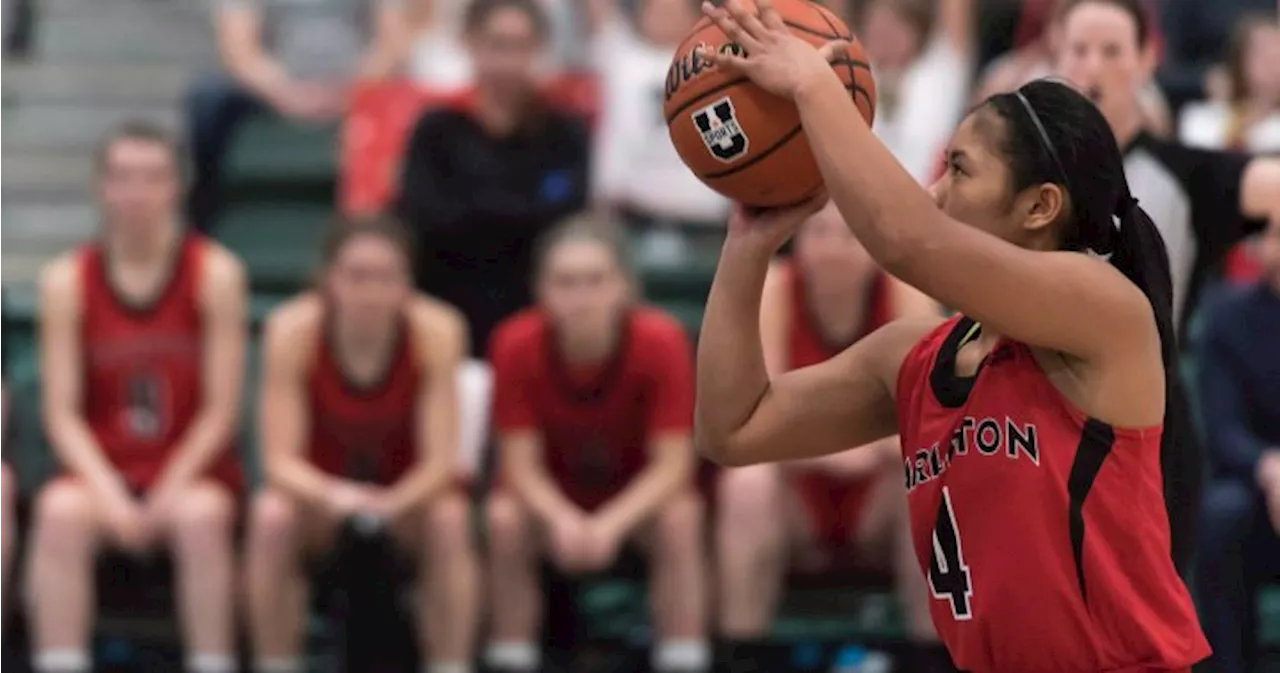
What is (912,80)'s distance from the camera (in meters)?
7.15

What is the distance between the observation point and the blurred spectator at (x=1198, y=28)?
315 inches

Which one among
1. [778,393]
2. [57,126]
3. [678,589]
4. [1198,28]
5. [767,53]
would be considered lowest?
[678,589]

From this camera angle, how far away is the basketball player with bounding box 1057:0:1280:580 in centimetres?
411

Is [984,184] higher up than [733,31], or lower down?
lower down

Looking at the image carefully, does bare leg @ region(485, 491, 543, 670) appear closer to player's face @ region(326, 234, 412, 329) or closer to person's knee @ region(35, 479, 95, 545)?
player's face @ region(326, 234, 412, 329)

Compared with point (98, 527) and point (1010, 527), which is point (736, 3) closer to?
point (1010, 527)

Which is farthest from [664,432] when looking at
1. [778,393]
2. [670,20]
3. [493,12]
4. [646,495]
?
[778,393]

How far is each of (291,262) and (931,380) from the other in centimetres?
519

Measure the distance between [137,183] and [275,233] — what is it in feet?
6.22

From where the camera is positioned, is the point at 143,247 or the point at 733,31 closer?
the point at 733,31

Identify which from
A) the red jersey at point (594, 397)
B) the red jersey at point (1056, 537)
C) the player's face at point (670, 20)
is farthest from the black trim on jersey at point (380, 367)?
the red jersey at point (1056, 537)

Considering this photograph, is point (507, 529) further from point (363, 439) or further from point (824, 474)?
point (824, 474)

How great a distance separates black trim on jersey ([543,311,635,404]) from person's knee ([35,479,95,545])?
1416 mm

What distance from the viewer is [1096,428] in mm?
2730
